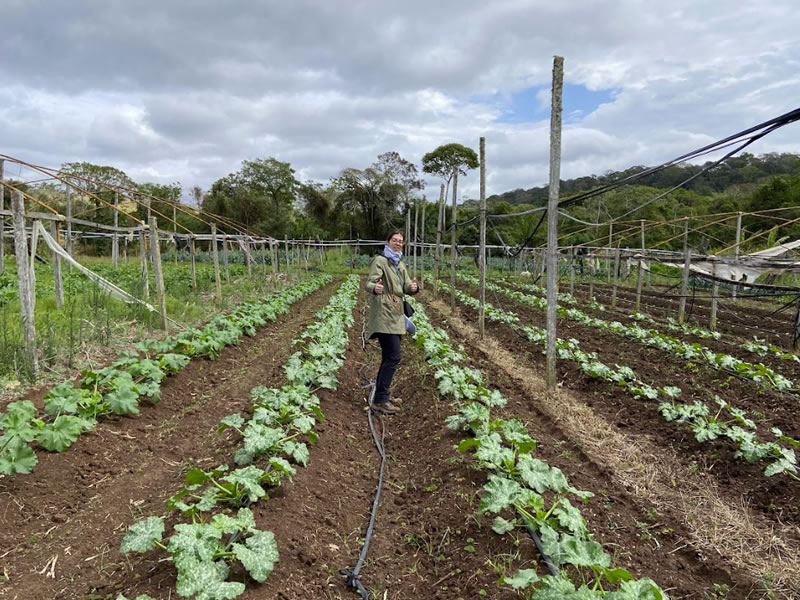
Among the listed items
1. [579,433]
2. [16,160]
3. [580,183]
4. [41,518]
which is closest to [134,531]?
[41,518]

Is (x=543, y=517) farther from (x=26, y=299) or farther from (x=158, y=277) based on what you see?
(x=158, y=277)

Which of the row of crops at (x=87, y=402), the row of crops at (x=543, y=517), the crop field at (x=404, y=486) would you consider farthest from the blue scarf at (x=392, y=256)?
the row of crops at (x=87, y=402)

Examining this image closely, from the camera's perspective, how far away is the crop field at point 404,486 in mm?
2719

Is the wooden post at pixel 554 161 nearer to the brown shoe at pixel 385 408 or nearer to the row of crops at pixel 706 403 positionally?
the row of crops at pixel 706 403

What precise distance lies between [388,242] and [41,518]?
3.72 metres

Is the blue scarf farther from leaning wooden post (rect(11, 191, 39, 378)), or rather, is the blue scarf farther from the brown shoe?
leaning wooden post (rect(11, 191, 39, 378))

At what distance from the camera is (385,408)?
18.8ft

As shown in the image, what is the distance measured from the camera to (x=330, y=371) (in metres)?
6.20

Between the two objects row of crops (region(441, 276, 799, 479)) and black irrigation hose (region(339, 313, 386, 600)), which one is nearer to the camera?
black irrigation hose (region(339, 313, 386, 600))

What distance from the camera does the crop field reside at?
2.72 metres

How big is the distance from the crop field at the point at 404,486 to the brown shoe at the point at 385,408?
9 centimetres

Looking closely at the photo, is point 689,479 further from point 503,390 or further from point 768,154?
point 768,154

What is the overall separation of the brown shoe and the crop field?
94mm

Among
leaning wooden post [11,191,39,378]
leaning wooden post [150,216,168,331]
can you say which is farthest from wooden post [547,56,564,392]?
leaning wooden post [150,216,168,331]
